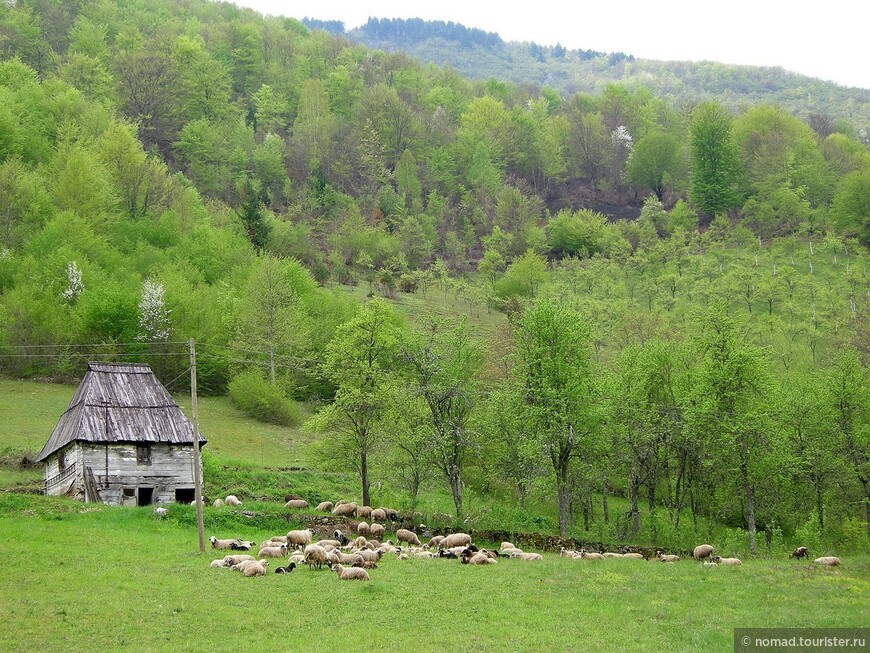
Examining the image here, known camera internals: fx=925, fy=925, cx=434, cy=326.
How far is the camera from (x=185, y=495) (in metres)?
49.0

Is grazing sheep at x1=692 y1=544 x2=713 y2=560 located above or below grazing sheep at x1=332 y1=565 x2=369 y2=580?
below

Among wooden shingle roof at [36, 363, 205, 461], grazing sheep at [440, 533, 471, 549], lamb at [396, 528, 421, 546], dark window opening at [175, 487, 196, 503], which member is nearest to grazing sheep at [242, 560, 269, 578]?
grazing sheep at [440, 533, 471, 549]

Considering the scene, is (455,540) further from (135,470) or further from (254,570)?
(135,470)

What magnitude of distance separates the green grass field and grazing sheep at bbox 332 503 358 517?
973cm

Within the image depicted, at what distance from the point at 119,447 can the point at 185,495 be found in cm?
453

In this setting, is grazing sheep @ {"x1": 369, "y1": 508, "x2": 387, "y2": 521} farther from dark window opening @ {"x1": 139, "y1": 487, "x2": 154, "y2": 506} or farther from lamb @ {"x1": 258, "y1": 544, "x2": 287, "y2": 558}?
dark window opening @ {"x1": 139, "y1": 487, "x2": 154, "y2": 506}

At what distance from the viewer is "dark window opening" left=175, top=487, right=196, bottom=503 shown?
158 ft

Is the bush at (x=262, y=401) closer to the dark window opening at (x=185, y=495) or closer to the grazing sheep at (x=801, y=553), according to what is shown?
the dark window opening at (x=185, y=495)

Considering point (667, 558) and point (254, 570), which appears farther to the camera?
point (667, 558)

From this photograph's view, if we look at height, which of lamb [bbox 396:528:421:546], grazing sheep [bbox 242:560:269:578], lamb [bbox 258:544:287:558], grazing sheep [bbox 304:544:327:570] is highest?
grazing sheep [bbox 242:560:269:578]

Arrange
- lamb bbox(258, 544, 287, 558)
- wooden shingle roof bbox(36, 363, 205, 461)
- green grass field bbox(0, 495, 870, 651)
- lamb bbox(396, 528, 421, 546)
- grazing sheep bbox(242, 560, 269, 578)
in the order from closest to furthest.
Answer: green grass field bbox(0, 495, 870, 651)
grazing sheep bbox(242, 560, 269, 578)
lamb bbox(258, 544, 287, 558)
lamb bbox(396, 528, 421, 546)
wooden shingle roof bbox(36, 363, 205, 461)

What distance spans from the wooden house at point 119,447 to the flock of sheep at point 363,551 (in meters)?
5.65

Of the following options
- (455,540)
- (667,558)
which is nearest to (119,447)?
(455,540)

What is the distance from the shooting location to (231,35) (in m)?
193
